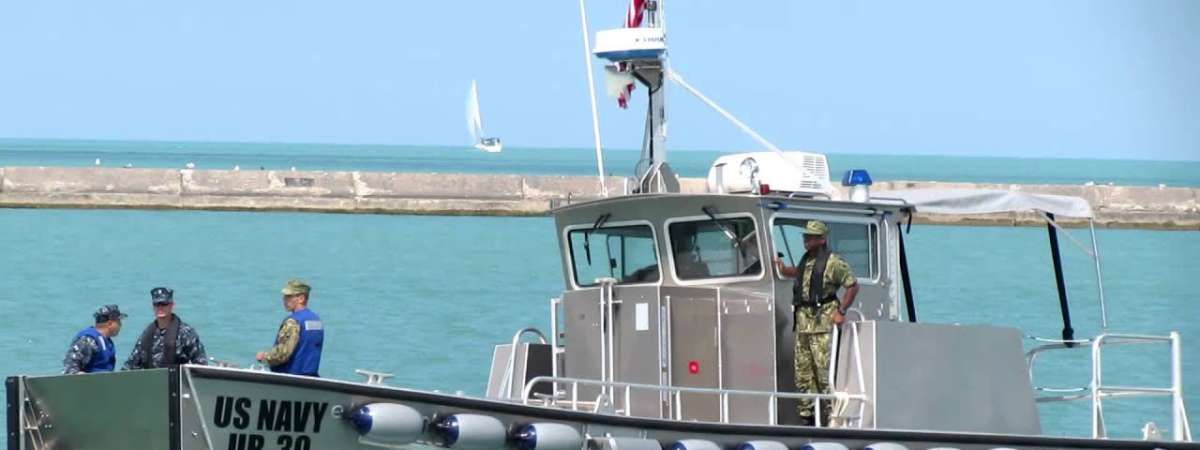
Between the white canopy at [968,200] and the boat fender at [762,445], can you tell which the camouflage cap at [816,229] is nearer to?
the white canopy at [968,200]

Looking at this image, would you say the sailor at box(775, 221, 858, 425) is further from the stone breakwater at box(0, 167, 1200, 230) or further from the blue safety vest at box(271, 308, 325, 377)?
the stone breakwater at box(0, 167, 1200, 230)

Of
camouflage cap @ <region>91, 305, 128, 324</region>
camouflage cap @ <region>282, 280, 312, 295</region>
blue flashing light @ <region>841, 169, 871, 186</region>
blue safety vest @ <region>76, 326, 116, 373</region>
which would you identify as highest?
blue flashing light @ <region>841, 169, 871, 186</region>

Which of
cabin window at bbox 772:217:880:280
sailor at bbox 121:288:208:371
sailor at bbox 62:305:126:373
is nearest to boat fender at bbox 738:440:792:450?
cabin window at bbox 772:217:880:280

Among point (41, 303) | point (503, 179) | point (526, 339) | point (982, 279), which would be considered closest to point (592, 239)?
point (526, 339)

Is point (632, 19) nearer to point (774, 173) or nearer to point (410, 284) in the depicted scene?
point (774, 173)

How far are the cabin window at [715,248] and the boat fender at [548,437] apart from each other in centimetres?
177

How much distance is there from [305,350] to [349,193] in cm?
4616

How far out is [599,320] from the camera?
38.0 feet

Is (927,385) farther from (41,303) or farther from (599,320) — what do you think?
(41,303)

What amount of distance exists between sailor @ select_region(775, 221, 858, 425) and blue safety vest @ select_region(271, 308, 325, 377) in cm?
274

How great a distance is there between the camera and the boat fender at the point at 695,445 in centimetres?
1035

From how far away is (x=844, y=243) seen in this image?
11.7 meters

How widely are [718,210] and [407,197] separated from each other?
4553 centimetres

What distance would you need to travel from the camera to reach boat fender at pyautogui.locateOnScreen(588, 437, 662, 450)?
33.6 feet
